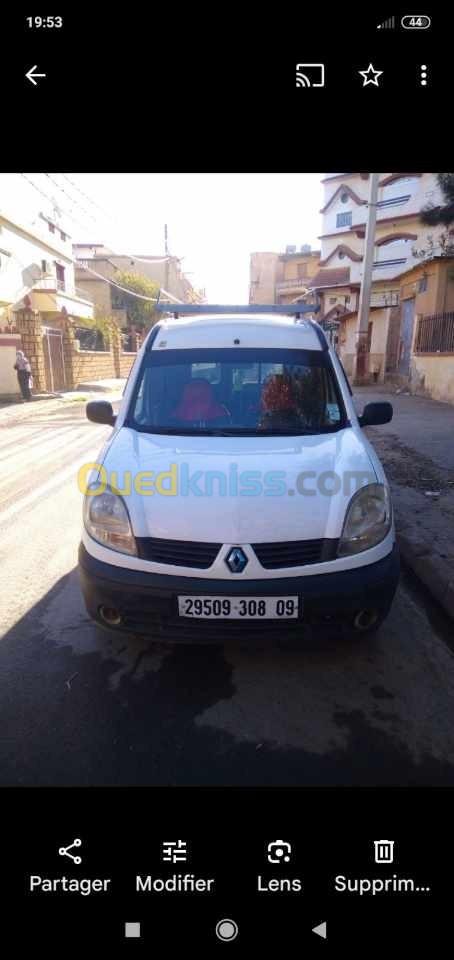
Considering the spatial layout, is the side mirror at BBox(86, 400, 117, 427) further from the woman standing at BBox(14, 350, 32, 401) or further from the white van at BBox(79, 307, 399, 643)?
the woman standing at BBox(14, 350, 32, 401)

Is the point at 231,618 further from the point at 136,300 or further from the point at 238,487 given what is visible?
the point at 136,300

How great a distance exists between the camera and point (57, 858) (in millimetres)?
1246

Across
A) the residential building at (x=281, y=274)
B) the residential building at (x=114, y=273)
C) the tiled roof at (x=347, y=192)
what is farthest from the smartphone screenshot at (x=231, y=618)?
the residential building at (x=281, y=274)

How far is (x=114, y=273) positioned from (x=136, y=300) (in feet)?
13.6

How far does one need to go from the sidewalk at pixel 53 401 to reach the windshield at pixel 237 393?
838 centimetres

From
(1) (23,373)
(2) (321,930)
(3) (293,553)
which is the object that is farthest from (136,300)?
(2) (321,930)

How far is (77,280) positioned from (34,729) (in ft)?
139

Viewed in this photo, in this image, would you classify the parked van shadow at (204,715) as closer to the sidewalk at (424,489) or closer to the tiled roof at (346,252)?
the sidewalk at (424,489)

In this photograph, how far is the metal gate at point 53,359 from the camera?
1995 centimetres

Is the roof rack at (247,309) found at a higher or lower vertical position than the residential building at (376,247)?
lower

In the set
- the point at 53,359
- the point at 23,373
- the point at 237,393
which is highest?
the point at 237,393

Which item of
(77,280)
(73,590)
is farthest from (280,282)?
(73,590)

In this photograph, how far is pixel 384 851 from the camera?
130 cm
